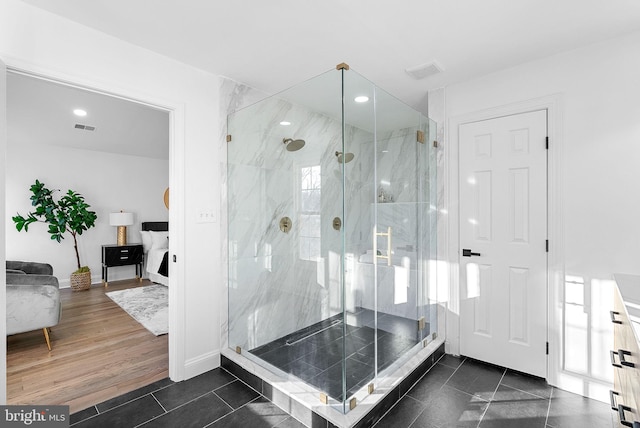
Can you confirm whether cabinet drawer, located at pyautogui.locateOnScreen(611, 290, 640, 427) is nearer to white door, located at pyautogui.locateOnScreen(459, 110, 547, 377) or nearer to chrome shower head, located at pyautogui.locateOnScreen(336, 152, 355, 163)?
white door, located at pyautogui.locateOnScreen(459, 110, 547, 377)

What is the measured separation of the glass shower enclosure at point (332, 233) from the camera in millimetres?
2121

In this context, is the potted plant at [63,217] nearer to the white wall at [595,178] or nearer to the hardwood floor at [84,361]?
the hardwood floor at [84,361]

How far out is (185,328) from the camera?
2.45 metres

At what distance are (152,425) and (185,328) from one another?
678 millimetres

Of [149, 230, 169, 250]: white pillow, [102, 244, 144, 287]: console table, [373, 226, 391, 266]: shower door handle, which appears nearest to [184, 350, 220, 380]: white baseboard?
[373, 226, 391, 266]: shower door handle

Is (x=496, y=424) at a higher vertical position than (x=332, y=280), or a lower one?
lower

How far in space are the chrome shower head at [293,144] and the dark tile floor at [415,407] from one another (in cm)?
186

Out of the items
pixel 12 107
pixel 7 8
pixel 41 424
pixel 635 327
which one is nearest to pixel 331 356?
pixel 635 327

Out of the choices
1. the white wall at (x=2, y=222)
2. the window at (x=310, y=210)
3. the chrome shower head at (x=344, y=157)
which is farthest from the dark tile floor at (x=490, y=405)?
the white wall at (x=2, y=222)

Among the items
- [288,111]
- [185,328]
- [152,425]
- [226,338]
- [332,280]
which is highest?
[288,111]

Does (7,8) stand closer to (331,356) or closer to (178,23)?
(178,23)

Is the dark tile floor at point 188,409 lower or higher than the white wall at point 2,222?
lower

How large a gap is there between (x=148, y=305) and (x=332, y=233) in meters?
3.54

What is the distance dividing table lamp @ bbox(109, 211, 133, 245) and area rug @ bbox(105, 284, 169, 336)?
119cm
